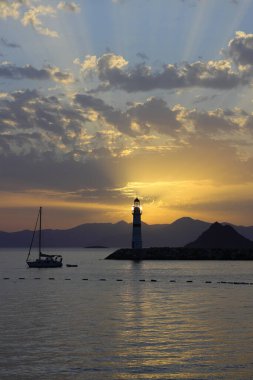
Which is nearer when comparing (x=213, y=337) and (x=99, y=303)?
(x=213, y=337)

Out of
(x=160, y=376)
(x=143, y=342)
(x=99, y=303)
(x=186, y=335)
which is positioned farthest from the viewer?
(x=99, y=303)

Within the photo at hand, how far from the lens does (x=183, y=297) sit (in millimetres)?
71625

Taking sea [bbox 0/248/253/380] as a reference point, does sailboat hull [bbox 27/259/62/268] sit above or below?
above

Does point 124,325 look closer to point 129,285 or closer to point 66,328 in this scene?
point 66,328

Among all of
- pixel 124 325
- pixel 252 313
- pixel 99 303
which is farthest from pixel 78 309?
pixel 252 313

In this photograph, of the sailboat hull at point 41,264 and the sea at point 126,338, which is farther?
the sailboat hull at point 41,264

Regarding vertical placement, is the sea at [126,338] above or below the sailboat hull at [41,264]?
below

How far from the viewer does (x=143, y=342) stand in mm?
36938

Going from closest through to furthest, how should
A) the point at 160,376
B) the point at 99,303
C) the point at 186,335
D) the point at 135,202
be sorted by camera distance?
the point at 160,376 → the point at 186,335 → the point at 99,303 → the point at 135,202

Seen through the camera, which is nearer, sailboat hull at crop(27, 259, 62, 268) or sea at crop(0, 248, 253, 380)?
sea at crop(0, 248, 253, 380)

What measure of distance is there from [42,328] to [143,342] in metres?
9.39

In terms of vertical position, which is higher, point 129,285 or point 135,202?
point 135,202

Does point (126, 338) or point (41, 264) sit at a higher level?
point (41, 264)

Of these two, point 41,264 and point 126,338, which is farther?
point 41,264
